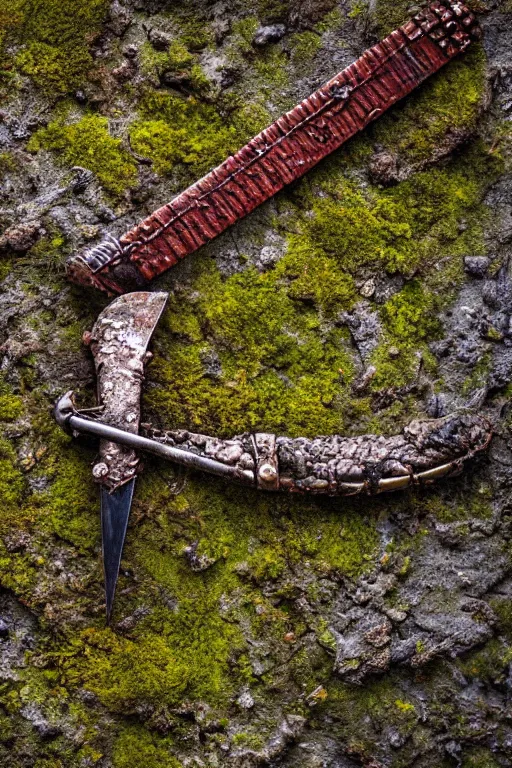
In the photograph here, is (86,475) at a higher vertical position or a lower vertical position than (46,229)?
lower

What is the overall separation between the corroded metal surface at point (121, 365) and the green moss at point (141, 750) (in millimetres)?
1046

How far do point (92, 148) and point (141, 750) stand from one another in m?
2.67

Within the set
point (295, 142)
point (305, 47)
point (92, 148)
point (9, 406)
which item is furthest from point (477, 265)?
point (9, 406)

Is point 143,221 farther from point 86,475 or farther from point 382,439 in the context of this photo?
point 382,439

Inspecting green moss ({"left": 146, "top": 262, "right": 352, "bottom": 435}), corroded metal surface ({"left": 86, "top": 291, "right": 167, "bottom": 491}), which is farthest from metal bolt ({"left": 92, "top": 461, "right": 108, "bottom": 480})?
green moss ({"left": 146, "top": 262, "right": 352, "bottom": 435})

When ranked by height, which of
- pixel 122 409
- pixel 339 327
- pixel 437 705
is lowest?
pixel 437 705

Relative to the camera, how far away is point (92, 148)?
3701 millimetres

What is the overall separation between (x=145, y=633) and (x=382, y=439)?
4.32ft

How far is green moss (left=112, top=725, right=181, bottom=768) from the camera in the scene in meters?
3.34

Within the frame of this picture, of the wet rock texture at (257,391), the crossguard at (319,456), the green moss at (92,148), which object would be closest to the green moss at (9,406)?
the wet rock texture at (257,391)

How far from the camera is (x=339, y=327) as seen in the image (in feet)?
12.0

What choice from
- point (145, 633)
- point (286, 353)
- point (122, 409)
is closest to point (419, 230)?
point (286, 353)

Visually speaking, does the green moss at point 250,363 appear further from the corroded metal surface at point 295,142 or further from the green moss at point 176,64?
the green moss at point 176,64

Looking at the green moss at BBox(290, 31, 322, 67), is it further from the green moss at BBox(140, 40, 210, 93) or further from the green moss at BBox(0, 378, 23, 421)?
the green moss at BBox(0, 378, 23, 421)
